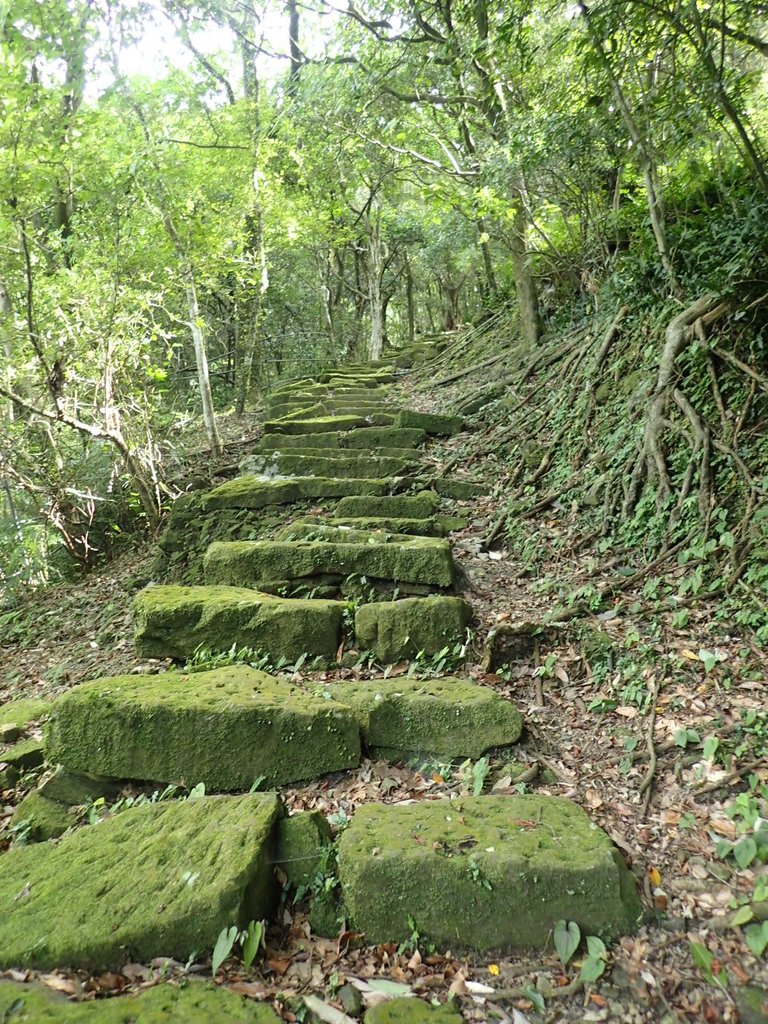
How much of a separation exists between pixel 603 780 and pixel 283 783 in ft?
5.56

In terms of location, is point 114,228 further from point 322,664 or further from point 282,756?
point 282,756

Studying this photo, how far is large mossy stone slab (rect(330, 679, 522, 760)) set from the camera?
3.25m

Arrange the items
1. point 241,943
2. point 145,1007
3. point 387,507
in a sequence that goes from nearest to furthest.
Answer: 1. point 145,1007
2. point 241,943
3. point 387,507

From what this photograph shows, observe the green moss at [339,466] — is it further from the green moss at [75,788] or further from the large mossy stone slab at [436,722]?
the green moss at [75,788]

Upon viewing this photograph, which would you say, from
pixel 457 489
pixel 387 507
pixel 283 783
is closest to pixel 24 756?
pixel 283 783

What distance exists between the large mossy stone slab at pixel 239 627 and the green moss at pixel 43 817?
1159 mm

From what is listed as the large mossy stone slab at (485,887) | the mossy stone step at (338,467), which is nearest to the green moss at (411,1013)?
the large mossy stone slab at (485,887)

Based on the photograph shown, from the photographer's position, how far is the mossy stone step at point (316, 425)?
8.55 m

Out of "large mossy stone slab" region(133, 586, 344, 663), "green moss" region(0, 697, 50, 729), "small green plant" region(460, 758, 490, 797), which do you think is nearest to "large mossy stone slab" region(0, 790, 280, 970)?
"small green plant" region(460, 758, 490, 797)

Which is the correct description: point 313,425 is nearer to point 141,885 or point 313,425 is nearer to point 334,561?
point 334,561

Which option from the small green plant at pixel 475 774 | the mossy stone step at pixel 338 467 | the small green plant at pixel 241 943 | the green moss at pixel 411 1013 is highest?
the mossy stone step at pixel 338 467

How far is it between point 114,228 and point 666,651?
8.00m

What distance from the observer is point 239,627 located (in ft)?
13.6

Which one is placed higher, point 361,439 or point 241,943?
point 361,439
